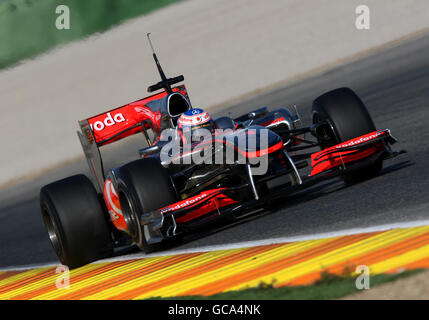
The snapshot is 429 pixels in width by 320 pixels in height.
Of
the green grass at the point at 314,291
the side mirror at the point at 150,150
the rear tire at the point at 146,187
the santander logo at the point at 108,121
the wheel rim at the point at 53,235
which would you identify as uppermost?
the santander logo at the point at 108,121

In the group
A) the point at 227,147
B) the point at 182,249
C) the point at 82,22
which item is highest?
the point at 82,22

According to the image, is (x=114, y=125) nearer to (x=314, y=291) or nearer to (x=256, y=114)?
(x=256, y=114)

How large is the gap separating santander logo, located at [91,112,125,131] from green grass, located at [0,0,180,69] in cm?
2167

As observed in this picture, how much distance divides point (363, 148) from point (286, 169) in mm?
750

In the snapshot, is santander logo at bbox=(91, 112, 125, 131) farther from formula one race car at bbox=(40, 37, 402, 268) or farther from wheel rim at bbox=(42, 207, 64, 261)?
wheel rim at bbox=(42, 207, 64, 261)

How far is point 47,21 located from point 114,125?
25.3 m

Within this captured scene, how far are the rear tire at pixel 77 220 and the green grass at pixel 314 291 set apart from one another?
311 cm

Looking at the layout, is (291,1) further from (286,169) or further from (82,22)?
(286,169)

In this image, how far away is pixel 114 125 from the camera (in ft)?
31.9

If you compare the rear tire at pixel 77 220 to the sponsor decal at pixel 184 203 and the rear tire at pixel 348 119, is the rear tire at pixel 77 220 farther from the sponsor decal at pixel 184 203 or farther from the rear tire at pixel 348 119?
the rear tire at pixel 348 119

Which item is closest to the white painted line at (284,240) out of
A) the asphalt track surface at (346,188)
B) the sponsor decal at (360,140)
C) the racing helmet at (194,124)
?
the asphalt track surface at (346,188)

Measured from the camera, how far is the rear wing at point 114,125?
9367 mm

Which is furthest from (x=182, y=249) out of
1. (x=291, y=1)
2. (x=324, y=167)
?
(x=291, y=1)

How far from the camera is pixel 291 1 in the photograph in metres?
33.3
